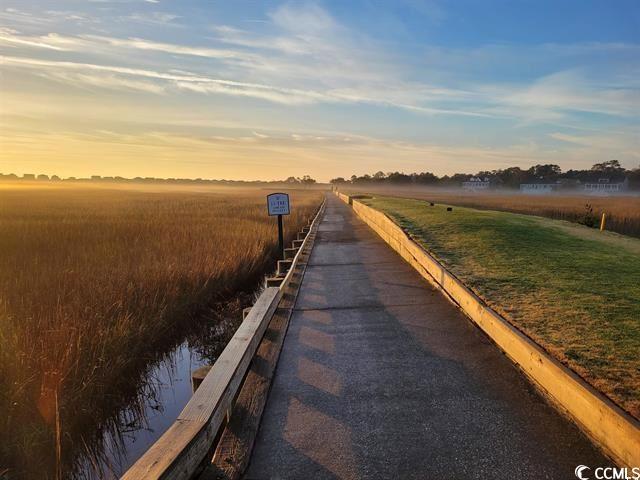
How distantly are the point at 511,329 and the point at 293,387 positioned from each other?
239cm

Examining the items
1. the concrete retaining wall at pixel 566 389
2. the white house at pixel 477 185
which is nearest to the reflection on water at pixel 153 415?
the concrete retaining wall at pixel 566 389

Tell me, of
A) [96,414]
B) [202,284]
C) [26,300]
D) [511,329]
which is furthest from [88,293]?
[511,329]

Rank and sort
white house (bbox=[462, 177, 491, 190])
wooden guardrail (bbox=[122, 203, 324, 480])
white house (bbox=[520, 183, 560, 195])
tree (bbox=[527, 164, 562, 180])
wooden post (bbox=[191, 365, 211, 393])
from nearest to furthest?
wooden guardrail (bbox=[122, 203, 324, 480])
wooden post (bbox=[191, 365, 211, 393])
white house (bbox=[520, 183, 560, 195])
white house (bbox=[462, 177, 491, 190])
tree (bbox=[527, 164, 562, 180])

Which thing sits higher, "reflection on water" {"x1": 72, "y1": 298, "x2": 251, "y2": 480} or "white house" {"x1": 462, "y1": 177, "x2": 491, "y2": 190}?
"white house" {"x1": 462, "y1": 177, "x2": 491, "y2": 190}

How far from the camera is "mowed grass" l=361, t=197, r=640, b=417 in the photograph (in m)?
3.41

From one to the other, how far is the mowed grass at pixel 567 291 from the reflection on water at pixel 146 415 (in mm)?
3935

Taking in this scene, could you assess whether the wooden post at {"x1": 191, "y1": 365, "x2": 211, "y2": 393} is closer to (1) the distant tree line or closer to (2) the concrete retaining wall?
(2) the concrete retaining wall

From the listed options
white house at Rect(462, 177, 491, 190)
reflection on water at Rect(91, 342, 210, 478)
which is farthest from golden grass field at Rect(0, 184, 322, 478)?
white house at Rect(462, 177, 491, 190)

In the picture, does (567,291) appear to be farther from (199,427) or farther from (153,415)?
(153,415)

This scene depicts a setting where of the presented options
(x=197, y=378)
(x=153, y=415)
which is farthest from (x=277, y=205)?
(x=197, y=378)

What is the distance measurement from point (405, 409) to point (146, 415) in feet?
9.17

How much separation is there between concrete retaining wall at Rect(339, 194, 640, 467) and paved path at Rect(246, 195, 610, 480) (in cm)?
10

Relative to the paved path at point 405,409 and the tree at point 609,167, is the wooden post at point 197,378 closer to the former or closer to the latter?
the paved path at point 405,409

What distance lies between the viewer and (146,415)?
13.7ft
